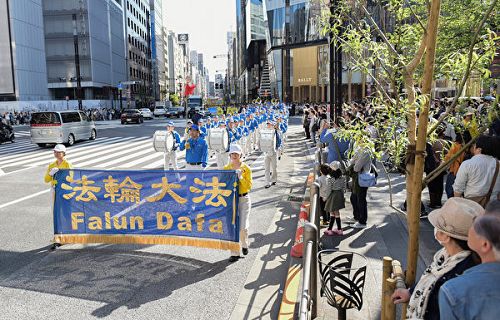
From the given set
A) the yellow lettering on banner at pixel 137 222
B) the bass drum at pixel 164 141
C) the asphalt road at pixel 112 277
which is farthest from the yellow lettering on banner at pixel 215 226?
the bass drum at pixel 164 141

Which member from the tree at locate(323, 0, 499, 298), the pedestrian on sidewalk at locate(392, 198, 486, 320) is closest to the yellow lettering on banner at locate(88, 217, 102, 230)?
the tree at locate(323, 0, 499, 298)

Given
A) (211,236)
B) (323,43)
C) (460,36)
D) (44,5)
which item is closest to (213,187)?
(211,236)

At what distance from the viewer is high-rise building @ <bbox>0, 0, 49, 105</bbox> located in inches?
2181

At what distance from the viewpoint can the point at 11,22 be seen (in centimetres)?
5522

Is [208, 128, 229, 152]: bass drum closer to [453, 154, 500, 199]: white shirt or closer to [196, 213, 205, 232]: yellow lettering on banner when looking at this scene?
[196, 213, 205, 232]: yellow lettering on banner

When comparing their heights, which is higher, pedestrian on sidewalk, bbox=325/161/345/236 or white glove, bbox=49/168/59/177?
white glove, bbox=49/168/59/177

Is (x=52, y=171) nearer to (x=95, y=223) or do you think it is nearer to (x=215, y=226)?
(x=95, y=223)

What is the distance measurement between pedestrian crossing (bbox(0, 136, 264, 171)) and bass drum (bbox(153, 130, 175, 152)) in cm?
189

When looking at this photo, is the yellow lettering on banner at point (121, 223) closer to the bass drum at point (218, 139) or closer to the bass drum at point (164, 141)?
the bass drum at point (164, 141)

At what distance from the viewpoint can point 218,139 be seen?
46.3 feet

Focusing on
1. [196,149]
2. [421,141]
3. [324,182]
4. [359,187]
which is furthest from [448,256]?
[196,149]

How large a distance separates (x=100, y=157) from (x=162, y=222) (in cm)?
1333

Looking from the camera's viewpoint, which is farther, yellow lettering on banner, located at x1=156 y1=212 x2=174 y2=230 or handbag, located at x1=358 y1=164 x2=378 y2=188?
handbag, located at x1=358 y1=164 x2=378 y2=188

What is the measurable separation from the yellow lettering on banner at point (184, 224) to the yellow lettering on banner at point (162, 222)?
137 millimetres
